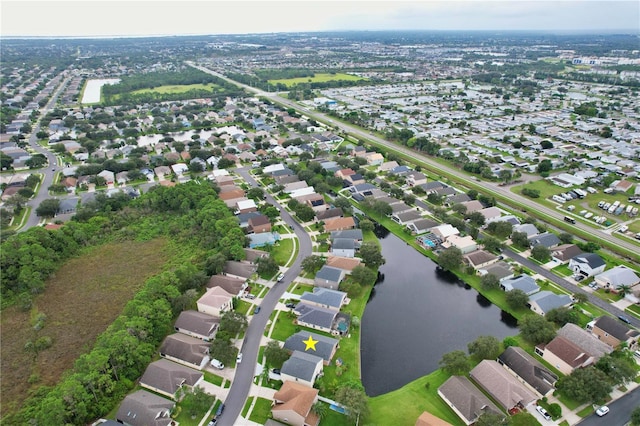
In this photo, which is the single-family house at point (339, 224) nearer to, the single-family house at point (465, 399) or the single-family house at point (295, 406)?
the single-family house at point (465, 399)

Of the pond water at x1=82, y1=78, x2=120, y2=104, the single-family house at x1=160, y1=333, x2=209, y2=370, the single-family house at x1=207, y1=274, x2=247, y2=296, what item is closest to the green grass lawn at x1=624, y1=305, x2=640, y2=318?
the single-family house at x1=207, y1=274, x2=247, y2=296

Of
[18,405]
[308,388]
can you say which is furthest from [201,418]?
[18,405]

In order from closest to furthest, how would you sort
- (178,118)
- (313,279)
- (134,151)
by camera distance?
(313,279) < (134,151) < (178,118)

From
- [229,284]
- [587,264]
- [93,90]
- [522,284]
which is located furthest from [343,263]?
[93,90]

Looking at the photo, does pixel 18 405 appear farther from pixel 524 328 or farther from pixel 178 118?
pixel 178 118

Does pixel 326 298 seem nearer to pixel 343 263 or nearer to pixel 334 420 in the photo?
pixel 343 263

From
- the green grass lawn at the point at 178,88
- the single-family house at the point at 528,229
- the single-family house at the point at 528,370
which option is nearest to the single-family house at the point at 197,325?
the single-family house at the point at 528,370

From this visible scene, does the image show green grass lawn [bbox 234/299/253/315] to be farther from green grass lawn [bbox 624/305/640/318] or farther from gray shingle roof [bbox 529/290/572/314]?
green grass lawn [bbox 624/305/640/318]
